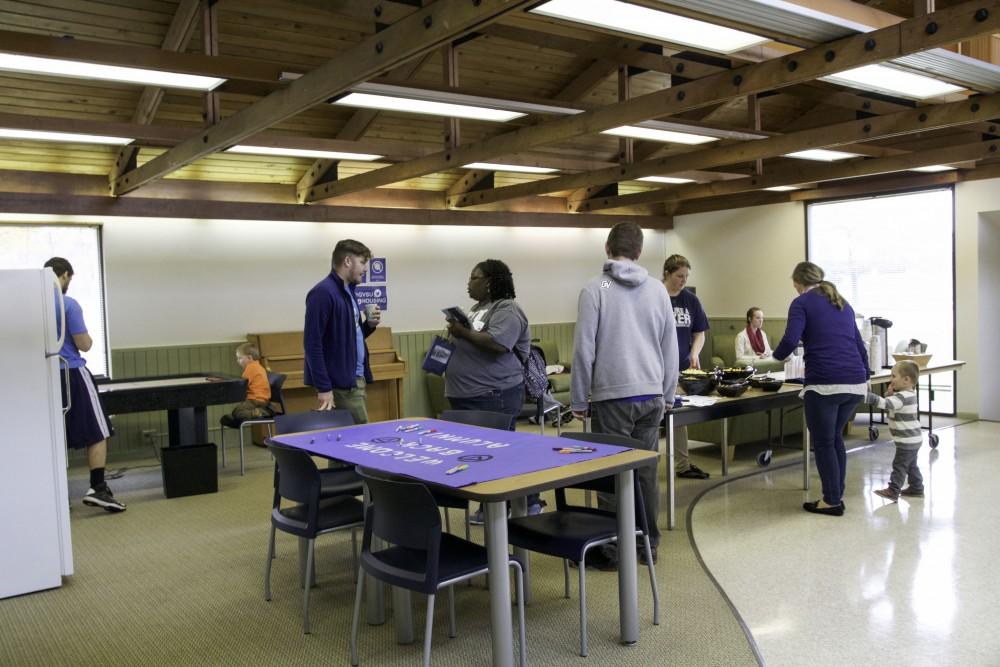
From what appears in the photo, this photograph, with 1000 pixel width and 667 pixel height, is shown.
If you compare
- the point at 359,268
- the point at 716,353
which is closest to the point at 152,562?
the point at 359,268

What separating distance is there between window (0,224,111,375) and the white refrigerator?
4.18 meters

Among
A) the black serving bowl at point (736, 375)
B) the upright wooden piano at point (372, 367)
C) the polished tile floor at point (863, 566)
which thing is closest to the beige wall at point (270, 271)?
the upright wooden piano at point (372, 367)

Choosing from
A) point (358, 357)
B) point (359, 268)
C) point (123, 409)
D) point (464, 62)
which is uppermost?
point (464, 62)

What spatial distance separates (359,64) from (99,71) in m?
1.47

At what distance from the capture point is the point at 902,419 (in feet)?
18.7

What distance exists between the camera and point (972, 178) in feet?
29.8

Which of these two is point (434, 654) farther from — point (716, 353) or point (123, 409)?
point (716, 353)

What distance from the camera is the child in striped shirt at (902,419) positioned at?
5.71 metres

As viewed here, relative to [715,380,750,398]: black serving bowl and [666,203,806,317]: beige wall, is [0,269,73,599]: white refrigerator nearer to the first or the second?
[715,380,750,398]: black serving bowl

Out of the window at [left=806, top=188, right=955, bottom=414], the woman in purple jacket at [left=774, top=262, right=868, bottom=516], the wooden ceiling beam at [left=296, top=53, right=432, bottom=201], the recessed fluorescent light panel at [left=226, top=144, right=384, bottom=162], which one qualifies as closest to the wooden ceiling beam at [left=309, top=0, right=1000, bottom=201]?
the recessed fluorescent light panel at [left=226, top=144, right=384, bottom=162]

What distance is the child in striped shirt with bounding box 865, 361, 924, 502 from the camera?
571cm

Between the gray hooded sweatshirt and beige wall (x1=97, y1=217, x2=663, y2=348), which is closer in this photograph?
the gray hooded sweatshirt

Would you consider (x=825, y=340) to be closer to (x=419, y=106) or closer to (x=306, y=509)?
(x=419, y=106)

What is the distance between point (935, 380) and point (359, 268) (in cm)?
756
